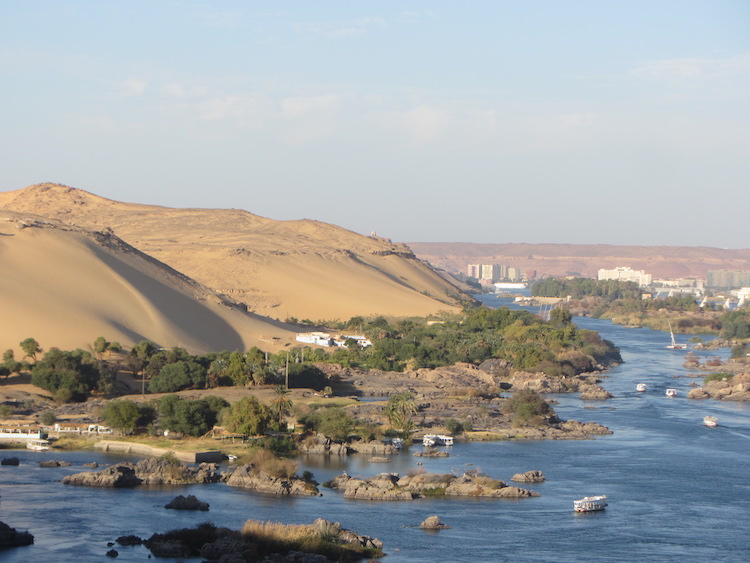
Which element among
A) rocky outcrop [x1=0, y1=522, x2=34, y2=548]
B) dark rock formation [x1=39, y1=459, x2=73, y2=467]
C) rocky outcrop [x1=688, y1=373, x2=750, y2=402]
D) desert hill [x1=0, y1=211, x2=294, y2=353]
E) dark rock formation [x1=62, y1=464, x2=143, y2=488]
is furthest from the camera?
rocky outcrop [x1=688, y1=373, x2=750, y2=402]

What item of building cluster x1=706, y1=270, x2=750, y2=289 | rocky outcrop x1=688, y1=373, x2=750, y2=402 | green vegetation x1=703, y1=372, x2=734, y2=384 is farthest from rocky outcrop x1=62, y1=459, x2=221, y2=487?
building cluster x1=706, y1=270, x2=750, y2=289

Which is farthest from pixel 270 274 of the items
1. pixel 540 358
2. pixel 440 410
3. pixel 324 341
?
pixel 440 410

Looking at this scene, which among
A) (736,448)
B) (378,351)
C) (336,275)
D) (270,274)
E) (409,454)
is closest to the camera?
(409,454)

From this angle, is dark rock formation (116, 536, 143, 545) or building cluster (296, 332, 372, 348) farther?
building cluster (296, 332, 372, 348)

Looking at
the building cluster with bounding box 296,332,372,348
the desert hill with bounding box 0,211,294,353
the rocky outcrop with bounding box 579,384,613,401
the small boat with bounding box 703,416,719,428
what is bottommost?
the small boat with bounding box 703,416,719,428

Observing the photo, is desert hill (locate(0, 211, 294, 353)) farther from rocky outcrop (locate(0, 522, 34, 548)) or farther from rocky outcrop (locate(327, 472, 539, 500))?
rocky outcrop (locate(0, 522, 34, 548))

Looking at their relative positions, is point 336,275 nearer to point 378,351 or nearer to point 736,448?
point 378,351

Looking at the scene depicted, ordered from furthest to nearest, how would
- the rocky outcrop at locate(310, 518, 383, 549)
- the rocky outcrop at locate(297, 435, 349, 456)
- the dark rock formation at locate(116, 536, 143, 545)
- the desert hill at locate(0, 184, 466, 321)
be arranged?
the desert hill at locate(0, 184, 466, 321)
the rocky outcrop at locate(297, 435, 349, 456)
the rocky outcrop at locate(310, 518, 383, 549)
the dark rock formation at locate(116, 536, 143, 545)
